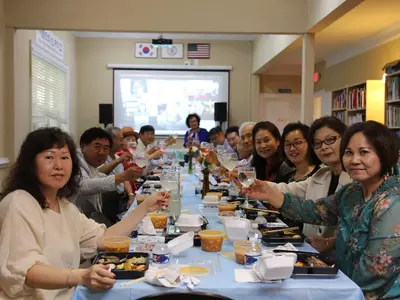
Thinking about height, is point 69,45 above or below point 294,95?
above

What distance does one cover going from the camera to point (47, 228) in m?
1.59

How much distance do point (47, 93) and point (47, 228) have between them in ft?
19.7

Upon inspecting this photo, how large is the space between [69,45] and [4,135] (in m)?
3.91

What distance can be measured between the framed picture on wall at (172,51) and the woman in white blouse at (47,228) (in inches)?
306

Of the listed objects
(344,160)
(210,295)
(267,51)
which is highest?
(267,51)

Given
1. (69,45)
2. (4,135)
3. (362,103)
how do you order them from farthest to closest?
(69,45), (362,103), (4,135)

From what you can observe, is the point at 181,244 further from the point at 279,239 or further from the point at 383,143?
the point at 383,143

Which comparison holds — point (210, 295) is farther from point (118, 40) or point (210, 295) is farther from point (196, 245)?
point (118, 40)

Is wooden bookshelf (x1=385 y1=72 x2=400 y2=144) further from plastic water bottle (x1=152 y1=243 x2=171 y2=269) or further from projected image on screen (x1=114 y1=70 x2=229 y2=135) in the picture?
plastic water bottle (x1=152 y1=243 x2=171 y2=269)

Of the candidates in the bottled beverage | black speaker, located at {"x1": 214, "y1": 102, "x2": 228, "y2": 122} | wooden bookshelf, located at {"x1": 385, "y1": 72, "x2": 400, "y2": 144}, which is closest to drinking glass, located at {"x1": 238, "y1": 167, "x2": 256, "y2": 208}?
the bottled beverage

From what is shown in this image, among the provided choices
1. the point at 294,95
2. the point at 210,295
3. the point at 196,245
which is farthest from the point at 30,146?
the point at 294,95

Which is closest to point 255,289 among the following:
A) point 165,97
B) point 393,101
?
point 393,101

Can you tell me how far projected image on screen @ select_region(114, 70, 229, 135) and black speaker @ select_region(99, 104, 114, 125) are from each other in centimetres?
38

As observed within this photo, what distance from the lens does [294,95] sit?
10273mm
